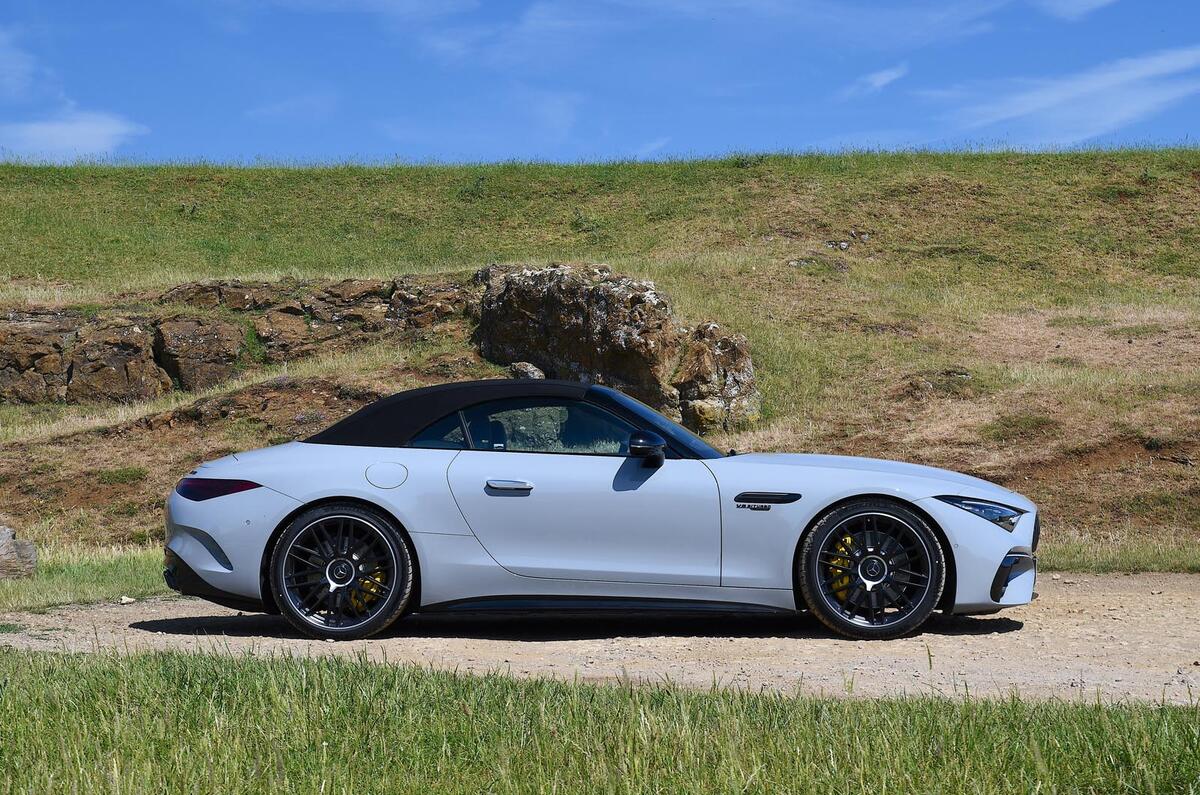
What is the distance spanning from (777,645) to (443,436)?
234 cm

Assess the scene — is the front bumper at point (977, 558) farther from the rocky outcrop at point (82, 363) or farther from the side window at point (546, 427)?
the rocky outcrop at point (82, 363)

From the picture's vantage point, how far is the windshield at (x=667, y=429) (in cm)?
721

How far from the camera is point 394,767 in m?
4.02

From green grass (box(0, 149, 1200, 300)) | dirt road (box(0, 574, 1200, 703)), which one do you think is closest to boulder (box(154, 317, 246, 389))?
green grass (box(0, 149, 1200, 300))

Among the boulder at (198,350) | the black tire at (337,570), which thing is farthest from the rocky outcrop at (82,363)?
the black tire at (337,570)

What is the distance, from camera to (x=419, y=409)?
7301 millimetres

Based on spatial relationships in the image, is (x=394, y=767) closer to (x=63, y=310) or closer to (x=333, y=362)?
(x=333, y=362)

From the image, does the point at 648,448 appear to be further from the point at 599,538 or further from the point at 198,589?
the point at 198,589

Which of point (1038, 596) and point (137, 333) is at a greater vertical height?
point (137, 333)

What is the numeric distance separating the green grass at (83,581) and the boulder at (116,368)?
11466mm

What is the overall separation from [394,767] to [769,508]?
340cm

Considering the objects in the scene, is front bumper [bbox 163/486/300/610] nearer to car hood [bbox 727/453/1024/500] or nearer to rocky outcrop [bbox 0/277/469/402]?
car hood [bbox 727/453/1024/500]

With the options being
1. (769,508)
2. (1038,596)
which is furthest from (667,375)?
(769,508)

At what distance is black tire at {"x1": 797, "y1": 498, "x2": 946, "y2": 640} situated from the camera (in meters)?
6.86
